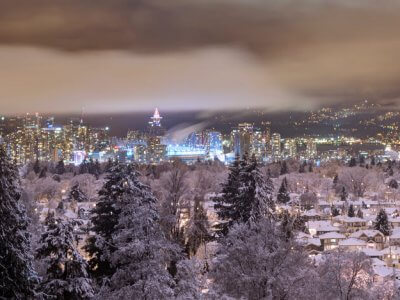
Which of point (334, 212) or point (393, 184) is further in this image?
point (393, 184)

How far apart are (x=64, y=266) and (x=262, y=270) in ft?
16.6

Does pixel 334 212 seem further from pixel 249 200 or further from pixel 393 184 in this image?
pixel 249 200

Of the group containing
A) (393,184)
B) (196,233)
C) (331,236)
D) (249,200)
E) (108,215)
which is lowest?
(393,184)

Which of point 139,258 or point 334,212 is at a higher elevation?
point 139,258

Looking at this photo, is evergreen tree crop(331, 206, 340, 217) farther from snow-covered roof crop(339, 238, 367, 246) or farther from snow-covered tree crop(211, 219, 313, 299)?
snow-covered tree crop(211, 219, 313, 299)

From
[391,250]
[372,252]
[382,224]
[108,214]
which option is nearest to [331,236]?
[391,250]

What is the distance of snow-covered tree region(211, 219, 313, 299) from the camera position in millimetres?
14180

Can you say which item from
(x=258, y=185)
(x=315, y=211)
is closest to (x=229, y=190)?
(x=258, y=185)

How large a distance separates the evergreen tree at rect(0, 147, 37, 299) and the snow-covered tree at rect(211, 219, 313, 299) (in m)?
4.94

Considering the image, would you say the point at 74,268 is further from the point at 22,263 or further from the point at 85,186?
the point at 85,186

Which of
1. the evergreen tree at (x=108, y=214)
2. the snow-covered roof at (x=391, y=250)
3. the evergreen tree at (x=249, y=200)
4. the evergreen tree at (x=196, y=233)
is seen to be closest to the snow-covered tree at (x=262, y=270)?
the evergreen tree at (x=108, y=214)

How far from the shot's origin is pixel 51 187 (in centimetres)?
7450

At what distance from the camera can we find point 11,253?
1020 cm

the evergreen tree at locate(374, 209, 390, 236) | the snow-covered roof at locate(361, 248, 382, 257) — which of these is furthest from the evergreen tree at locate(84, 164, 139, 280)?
the evergreen tree at locate(374, 209, 390, 236)
